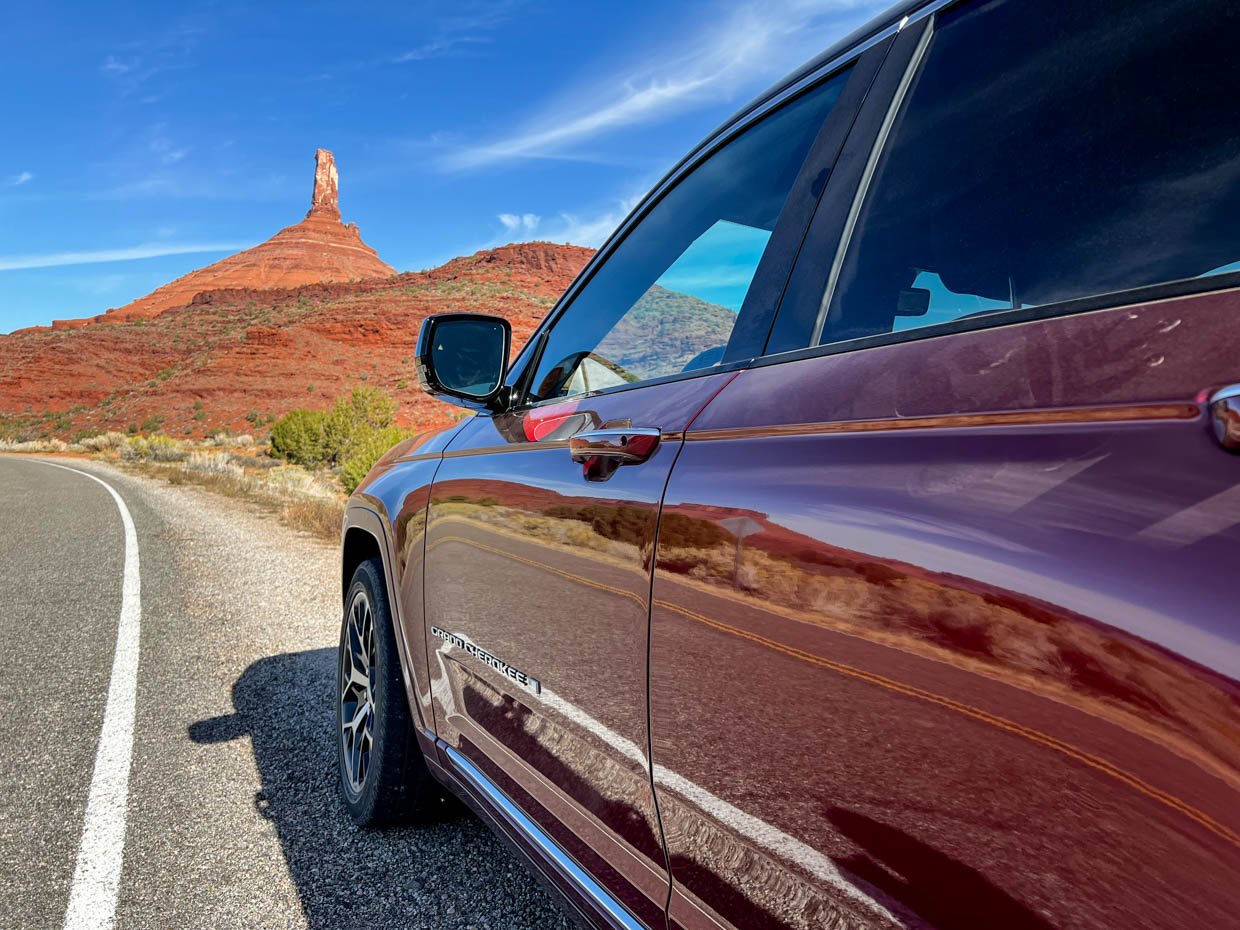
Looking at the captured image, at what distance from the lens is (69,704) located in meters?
4.49

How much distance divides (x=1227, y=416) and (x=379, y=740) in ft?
8.76

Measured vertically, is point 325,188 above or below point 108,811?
above

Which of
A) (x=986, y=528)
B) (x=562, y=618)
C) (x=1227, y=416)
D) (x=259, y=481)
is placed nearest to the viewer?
(x=1227, y=416)

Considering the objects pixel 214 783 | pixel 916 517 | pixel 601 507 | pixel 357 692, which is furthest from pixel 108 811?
pixel 916 517

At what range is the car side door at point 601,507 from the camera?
1.46 meters

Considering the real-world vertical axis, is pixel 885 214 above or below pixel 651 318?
above

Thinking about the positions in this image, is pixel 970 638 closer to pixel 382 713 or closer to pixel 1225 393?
pixel 1225 393

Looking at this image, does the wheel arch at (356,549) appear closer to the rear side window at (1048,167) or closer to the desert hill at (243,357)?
the rear side window at (1048,167)

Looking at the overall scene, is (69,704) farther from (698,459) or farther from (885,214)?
(885,214)

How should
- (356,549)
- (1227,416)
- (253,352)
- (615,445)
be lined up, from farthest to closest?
(253,352) → (356,549) → (615,445) → (1227,416)

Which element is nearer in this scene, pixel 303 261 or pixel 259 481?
pixel 259 481

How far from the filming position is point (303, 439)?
2903 centimetres

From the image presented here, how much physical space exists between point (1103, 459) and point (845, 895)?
0.61 m

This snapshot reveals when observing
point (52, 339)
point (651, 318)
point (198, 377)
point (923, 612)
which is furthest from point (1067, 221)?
point (52, 339)
